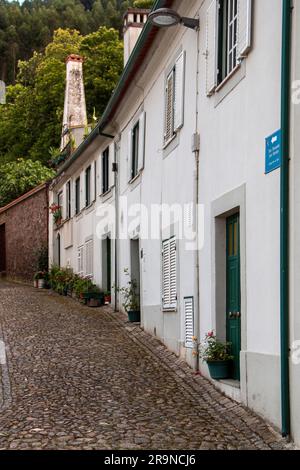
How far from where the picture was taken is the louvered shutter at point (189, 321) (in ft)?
33.2

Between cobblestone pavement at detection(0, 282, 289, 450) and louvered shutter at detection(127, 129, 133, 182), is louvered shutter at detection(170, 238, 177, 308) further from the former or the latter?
louvered shutter at detection(127, 129, 133, 182)

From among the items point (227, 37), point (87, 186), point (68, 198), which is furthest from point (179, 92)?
point (68, 198)

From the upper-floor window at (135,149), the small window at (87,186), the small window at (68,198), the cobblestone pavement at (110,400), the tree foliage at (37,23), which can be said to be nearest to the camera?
the cobblestone pavement at (110,400)

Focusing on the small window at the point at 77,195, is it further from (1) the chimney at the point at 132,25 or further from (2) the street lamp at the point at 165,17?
(2) the street lamp at the point at 165,17

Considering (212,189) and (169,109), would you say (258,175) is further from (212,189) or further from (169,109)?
(169,109)

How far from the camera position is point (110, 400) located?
8.32 metres

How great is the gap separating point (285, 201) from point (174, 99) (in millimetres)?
5510

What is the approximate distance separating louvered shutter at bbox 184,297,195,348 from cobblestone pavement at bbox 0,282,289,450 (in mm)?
375

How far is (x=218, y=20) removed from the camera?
30.0ft

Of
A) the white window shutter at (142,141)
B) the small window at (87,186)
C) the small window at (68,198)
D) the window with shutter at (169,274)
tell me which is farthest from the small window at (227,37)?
the small window at (68,198)

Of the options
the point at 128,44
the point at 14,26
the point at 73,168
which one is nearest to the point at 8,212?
the point at 73,168

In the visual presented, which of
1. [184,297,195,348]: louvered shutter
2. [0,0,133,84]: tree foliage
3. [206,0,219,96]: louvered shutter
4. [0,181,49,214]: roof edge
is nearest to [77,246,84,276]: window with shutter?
[0,181,49,214]: roof edge

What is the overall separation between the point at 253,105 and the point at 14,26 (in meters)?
77.8

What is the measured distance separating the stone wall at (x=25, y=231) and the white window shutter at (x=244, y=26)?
21.4m
